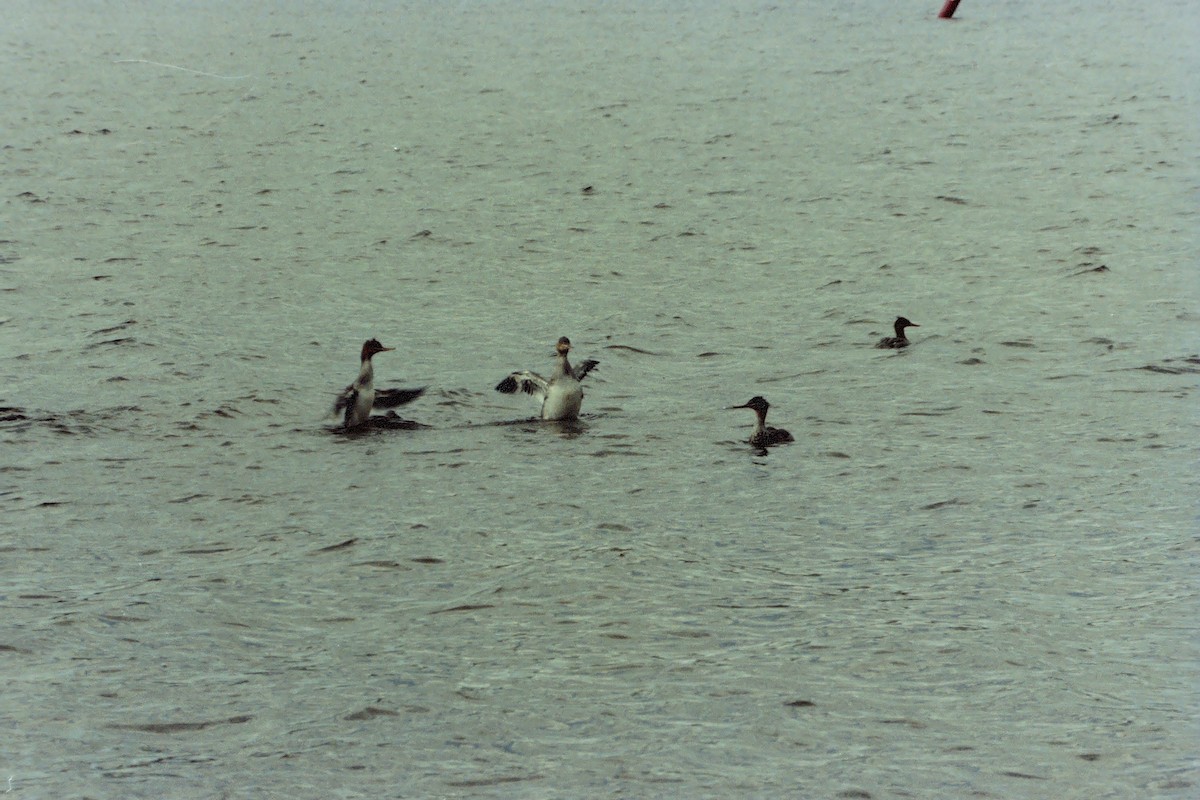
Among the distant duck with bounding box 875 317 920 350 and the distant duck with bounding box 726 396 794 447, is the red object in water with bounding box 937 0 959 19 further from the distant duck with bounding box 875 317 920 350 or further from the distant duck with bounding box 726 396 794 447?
the distant duck with bounding box 726 396 794 447

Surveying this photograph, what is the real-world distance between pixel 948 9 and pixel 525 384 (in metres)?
46.3

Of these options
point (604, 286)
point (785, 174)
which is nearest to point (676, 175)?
point (785, 174)

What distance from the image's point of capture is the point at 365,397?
17.6 m

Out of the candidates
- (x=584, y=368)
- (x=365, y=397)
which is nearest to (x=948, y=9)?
(x=584, y=368)

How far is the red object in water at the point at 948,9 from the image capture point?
59.8m

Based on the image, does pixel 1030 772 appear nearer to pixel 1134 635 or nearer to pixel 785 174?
pixel 1134 635

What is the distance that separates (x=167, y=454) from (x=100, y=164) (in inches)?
839

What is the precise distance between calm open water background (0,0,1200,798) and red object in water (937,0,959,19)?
2026 cm

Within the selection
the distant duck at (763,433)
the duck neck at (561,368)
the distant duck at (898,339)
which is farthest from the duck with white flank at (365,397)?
the distant duck at (898,339)

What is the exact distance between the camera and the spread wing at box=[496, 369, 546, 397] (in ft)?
58.2

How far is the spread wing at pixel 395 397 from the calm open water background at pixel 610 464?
0.99 feet

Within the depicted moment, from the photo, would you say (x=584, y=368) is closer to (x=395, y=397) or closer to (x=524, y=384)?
(x=524, y=384)

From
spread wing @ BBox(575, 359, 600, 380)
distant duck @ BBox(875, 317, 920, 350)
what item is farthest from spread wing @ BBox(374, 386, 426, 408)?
distant duck @ BBox(875, 317, 920, 350)

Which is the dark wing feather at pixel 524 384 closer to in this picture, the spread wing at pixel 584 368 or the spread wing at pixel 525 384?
the spread wing at pixel 525 384
